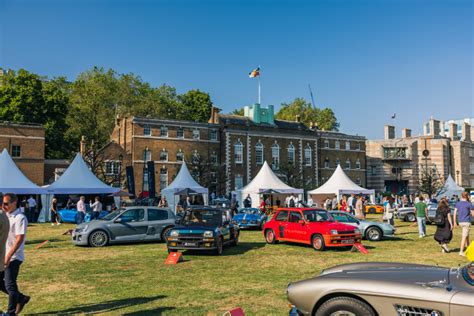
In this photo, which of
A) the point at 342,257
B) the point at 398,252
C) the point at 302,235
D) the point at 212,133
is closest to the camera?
the point at 342,257

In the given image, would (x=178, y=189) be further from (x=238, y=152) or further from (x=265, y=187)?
(x=238, y=152)

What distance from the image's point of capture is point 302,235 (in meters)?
15.4

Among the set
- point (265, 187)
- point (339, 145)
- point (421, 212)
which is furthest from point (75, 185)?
point (339, 145)

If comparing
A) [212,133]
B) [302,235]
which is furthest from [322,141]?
[302,235]

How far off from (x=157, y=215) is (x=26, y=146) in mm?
35287

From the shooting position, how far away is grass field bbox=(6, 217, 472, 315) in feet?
24.5

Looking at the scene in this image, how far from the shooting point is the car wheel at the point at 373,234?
18.0 m

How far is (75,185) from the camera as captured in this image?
2773 centimetres

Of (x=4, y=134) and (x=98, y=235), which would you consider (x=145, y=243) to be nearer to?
(x=98, y=235)

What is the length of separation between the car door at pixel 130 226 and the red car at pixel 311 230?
4.81m

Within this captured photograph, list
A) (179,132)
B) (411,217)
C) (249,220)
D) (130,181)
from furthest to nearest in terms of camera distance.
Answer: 1. (179,132)
2. (130,181)
3. (411,217)
4. (249,220)

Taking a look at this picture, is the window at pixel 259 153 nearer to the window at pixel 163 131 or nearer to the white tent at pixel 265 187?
the window at pixel 163 131

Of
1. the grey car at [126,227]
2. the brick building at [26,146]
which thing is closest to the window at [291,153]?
the brick building at [26,146]

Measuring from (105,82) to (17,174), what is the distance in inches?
1483
